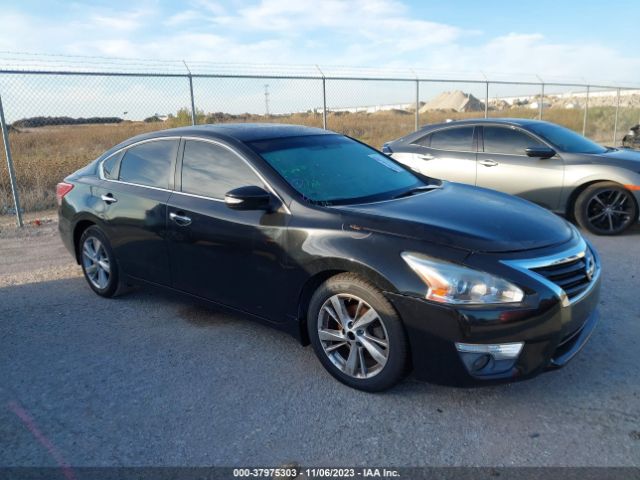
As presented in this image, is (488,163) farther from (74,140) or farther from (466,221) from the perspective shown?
(74,140)

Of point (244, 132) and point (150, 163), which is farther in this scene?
point (150, 163)

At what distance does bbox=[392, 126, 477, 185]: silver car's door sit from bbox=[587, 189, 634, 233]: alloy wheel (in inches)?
61.7

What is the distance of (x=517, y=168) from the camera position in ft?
23.6

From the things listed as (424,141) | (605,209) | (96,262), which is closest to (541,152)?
(605,209)

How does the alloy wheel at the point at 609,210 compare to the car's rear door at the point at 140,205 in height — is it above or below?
below

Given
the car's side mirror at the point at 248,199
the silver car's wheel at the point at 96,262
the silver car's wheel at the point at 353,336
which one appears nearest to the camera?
the silver car's wheel at the point at 353,336

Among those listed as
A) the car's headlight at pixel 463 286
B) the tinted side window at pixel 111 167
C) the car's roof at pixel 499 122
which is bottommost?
the car's headlight at pixel 463 286

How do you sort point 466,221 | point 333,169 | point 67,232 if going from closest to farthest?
point 466,221 → point 333,169 → point 67,232

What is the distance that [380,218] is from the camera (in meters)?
3.21

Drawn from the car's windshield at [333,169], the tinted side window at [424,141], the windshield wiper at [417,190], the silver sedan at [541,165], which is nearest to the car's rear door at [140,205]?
the car's windshield at [333,169]

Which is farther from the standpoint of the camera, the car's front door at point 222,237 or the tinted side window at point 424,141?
the tinted side window at point 424,141

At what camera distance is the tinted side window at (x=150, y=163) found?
4301 mm

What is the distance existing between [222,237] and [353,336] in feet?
3.97

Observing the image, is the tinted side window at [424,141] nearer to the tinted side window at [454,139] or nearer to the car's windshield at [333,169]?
the tinted side window at [454,139]
